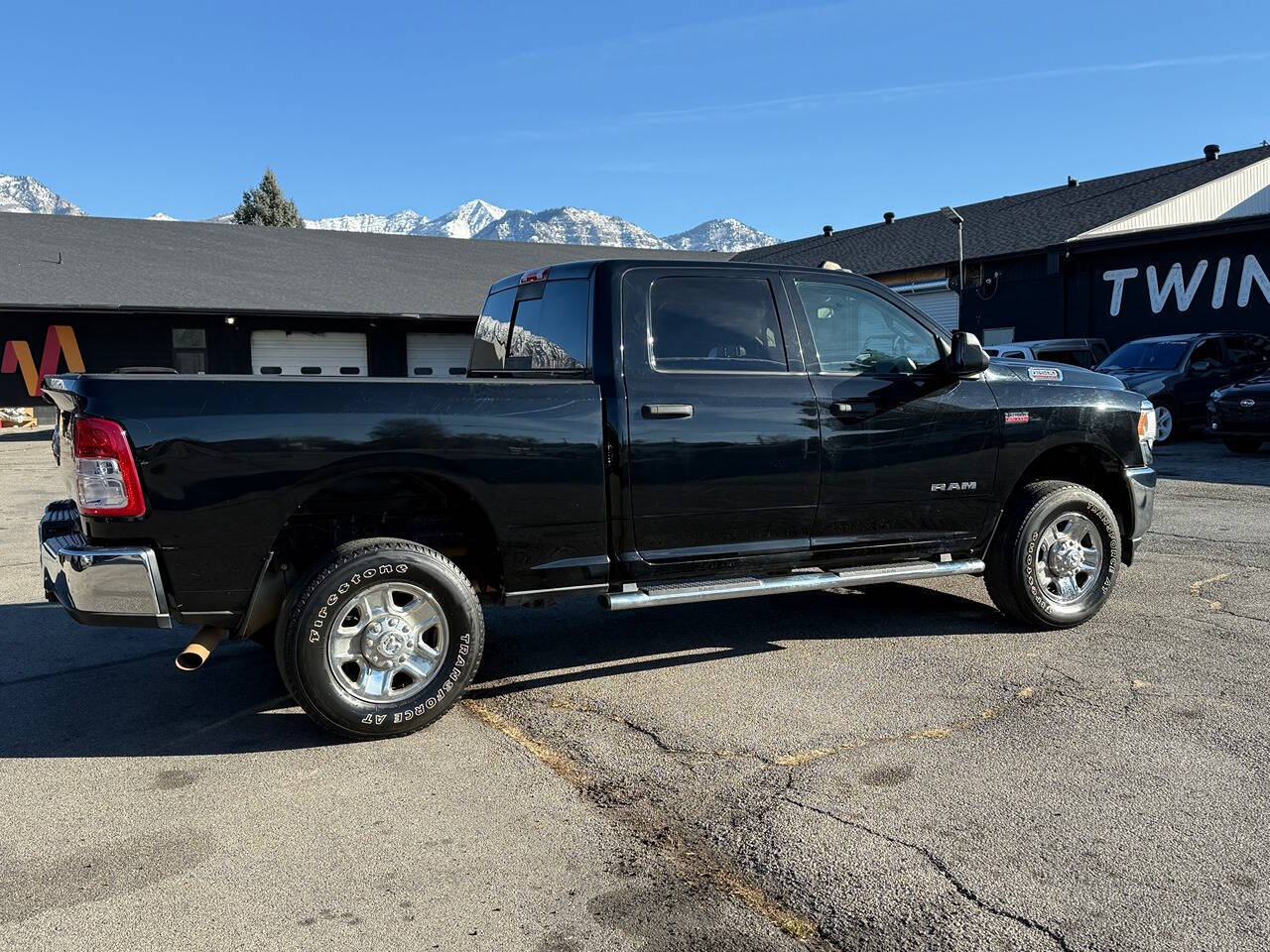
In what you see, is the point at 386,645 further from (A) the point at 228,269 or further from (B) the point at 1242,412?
(A) the point at 228,269

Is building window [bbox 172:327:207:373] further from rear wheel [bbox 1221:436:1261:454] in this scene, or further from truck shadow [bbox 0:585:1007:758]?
rear wheel [bbox 1221:436:1261:454]

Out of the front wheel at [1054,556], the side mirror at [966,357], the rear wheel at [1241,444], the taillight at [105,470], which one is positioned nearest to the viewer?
the taillight at [105,470]

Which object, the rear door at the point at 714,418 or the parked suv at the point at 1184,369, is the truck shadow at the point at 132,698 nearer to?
the rear door at the point at 714,418

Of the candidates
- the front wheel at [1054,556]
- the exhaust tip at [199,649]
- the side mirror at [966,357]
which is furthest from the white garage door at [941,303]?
the exhaust tip at [199,649]

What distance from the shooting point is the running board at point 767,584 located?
4746 millimetres

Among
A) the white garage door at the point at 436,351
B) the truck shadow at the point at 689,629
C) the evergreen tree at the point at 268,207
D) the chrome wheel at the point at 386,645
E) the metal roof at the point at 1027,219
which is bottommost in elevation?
the truck shadow at the point at 689,629

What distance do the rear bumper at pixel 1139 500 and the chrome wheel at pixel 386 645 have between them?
407 cm

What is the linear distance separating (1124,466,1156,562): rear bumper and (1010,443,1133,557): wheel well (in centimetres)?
2

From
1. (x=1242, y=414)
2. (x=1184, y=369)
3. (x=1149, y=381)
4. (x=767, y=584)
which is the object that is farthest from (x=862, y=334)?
(x=1184, y=369)

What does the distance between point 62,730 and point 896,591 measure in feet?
16.1

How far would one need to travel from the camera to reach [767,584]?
16.4ft

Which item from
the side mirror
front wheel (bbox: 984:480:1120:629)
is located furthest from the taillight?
front wheel (bbox: 984:480:1120:629)

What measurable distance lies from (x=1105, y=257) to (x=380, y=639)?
26.5m

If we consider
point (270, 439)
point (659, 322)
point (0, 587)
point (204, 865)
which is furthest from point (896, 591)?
point (0, 587)
